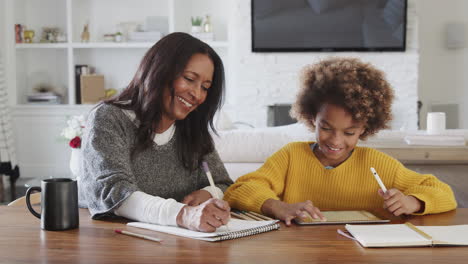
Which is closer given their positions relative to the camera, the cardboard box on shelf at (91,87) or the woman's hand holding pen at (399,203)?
the woman's hand holding pen at (399,203)

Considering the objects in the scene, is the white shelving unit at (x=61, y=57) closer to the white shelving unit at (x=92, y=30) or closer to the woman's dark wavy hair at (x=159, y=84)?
the white shelving unit at (x=92, y=30)

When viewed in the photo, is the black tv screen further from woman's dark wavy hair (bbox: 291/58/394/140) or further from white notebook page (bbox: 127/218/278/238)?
white notebook page (bbox: 127/218/278/238)

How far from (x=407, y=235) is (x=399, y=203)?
24cm

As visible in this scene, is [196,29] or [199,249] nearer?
[199,249]

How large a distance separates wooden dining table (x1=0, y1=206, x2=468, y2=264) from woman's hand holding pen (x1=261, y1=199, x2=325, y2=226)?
0.04 meters

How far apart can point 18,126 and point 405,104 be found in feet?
12.1

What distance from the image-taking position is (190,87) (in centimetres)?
149

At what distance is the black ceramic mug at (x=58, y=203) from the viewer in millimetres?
1200

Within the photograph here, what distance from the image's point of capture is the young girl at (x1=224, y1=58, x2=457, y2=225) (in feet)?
4.98

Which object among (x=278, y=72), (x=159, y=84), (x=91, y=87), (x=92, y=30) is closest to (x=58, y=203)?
(x=159, y=84)

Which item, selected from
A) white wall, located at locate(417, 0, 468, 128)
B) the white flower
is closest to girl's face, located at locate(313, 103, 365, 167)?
the white flower

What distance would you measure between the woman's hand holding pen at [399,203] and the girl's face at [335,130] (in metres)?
0.20

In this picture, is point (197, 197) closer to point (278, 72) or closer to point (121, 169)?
point (121, 169)

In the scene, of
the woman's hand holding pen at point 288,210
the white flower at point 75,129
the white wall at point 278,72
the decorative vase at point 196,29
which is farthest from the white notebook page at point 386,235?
the decorative vase at point 196,29
